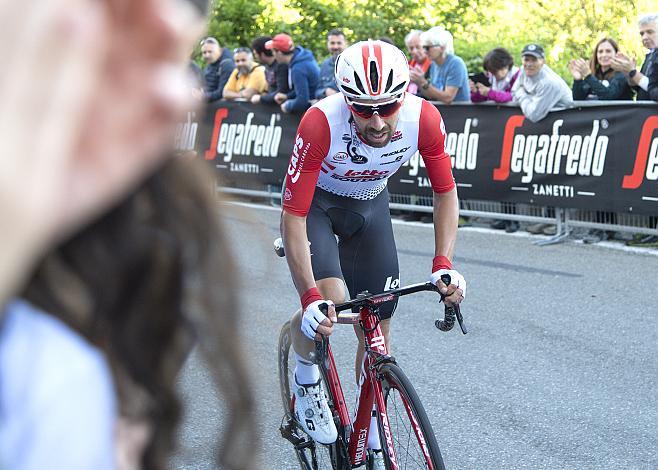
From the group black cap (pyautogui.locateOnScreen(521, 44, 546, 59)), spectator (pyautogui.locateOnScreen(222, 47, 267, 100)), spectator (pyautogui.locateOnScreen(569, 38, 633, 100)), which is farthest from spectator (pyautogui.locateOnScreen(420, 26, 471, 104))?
spectator (pyautogui.locateOnScreen(222, 47, 267, 100))

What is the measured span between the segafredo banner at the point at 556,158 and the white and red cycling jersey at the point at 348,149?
5167 millimetres

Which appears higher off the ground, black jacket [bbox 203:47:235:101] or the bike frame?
black jacket [bbox 203:47:235:101]

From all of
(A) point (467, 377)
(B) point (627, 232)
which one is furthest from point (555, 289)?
(A) point (467, 377)

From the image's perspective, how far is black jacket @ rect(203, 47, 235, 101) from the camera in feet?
50.3

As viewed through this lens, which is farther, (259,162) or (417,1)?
(417,1)

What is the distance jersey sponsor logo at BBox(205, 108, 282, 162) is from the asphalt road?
447 centimetres

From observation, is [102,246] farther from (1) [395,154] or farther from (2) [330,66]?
(2) [330,66]

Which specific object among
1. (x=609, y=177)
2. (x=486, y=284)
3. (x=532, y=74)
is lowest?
(x=486, y=284)

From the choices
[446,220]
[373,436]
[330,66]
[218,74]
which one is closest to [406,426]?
[373,436]

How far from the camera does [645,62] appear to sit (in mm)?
9812

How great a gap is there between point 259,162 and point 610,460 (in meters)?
9.70

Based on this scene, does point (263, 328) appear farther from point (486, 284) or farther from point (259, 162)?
point (259, 162)

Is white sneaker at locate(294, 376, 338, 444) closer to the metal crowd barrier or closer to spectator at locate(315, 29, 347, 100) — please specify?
the metal crowd barrier

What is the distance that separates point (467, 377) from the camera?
6.44 meters
